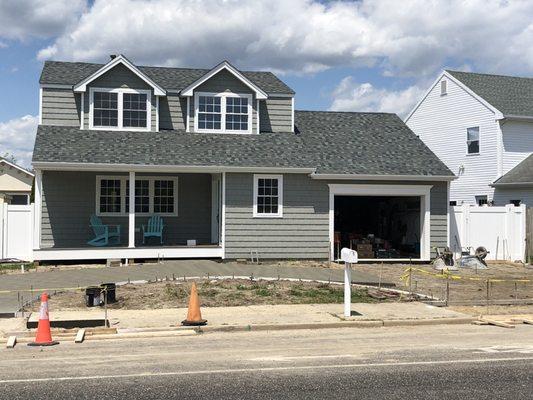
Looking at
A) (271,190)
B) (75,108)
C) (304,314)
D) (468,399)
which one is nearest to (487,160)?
(271,190)

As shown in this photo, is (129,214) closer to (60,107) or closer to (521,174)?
(60,107)

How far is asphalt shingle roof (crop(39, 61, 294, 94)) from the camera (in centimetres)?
2328

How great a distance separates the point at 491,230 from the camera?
24.5 metres

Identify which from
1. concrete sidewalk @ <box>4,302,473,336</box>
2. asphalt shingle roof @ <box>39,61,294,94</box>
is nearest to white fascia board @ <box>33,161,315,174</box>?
asphalt shingle roof @ <box>39,61,294,94</box>

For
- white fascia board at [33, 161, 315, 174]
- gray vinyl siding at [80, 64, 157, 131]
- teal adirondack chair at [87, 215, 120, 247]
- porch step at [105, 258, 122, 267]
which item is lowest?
porch step at [105, 258, 122, 267]

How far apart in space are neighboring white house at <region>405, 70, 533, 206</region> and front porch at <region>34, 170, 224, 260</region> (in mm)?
14349

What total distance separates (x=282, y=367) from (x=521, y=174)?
78.9ft

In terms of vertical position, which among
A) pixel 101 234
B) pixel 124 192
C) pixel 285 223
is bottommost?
pixel 101 234

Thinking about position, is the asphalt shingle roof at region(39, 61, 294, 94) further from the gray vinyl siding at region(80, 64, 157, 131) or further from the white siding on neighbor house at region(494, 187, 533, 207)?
the white siding on neighbor house at region(494, 187, 533, 207)

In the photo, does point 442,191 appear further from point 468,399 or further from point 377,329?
point 468,399

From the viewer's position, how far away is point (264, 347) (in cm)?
1016

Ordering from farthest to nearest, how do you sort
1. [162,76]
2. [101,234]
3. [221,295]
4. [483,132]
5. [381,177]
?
[483,132], [162,76], [381,177], [101,234], [221,295]

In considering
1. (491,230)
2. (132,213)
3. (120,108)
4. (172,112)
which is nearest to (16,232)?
(132,213)

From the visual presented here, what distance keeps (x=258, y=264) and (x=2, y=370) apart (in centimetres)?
1356
